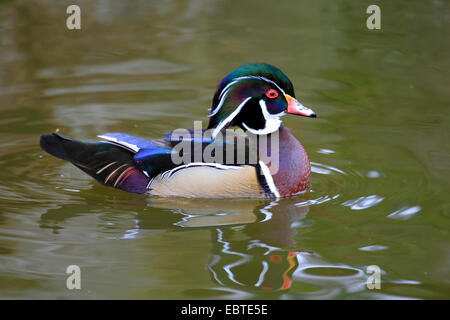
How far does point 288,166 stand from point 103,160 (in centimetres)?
178

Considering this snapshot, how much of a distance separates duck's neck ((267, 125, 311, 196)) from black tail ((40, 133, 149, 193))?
1221 millimetres

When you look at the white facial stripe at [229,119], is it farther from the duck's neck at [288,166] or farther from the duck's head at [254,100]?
the duck's neck at [288,166]

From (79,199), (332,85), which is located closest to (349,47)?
(332,85)

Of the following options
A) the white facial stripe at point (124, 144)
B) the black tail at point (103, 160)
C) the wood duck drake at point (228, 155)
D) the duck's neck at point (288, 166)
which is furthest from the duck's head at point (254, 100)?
the black tail at point (103, 160)

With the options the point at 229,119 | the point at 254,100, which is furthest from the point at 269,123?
the point at 229,119

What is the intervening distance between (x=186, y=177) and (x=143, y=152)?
474 millimetres

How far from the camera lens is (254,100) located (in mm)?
7070

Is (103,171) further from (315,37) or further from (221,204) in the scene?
(315,37)

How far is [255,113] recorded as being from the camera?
715 centimetres

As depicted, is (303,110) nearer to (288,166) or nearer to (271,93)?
(271,93)

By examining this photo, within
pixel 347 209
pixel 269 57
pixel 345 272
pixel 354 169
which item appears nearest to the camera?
pixel 345 272

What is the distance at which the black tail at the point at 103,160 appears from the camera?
7.17 meters

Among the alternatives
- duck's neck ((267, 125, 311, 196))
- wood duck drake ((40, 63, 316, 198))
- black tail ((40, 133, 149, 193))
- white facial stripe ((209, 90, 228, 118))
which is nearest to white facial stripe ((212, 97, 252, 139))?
wood duck drake ((40, 63, 316, 198))

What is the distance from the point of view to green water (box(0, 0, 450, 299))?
18.6 feet
